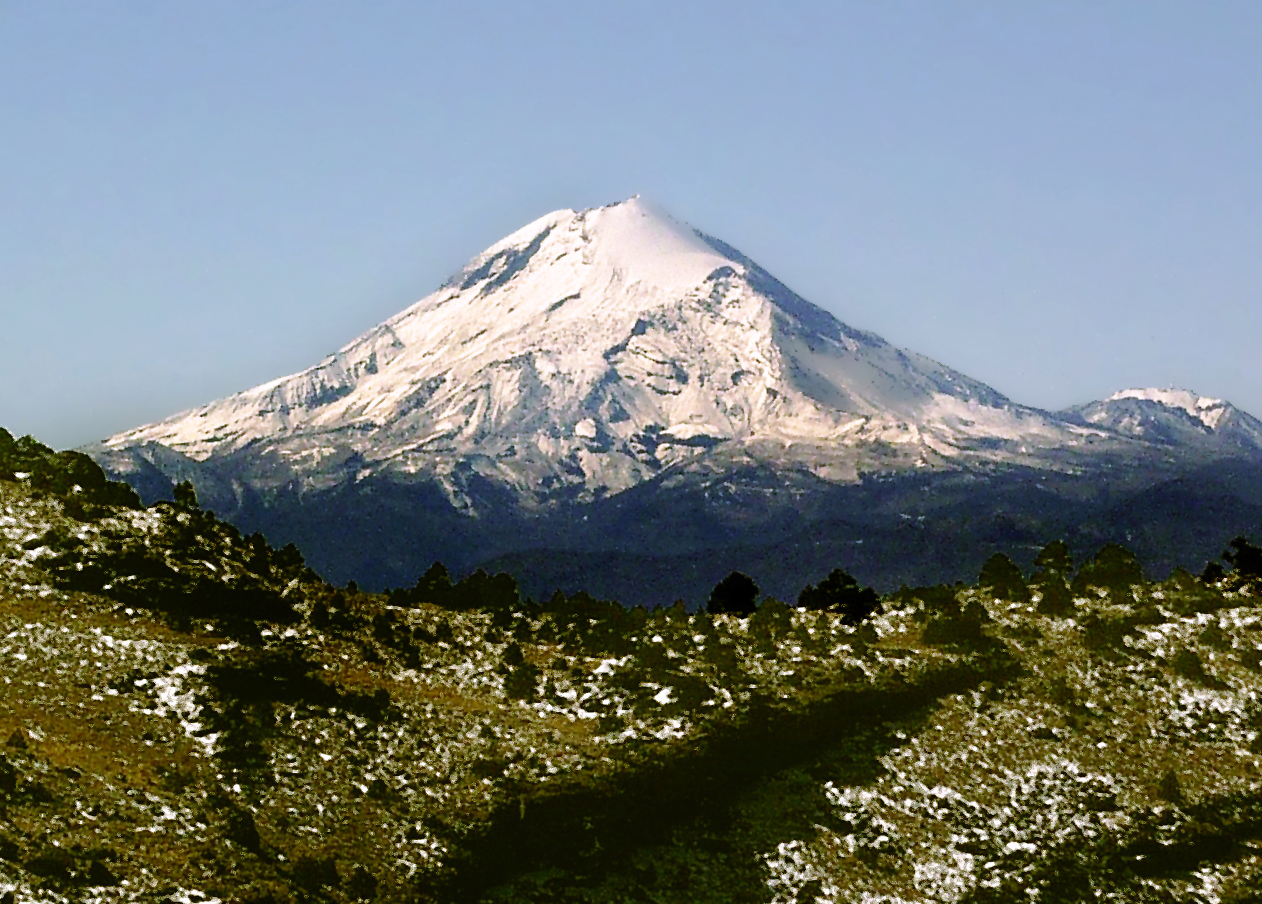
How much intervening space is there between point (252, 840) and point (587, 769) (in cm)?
1993

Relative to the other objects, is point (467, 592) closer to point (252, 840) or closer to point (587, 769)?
point (587, 769)

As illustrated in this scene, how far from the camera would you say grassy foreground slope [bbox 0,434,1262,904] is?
220ft

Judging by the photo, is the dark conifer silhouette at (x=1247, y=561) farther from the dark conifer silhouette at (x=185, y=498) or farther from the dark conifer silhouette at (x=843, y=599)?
the dark conifer silhouette at (x=185, y=498)

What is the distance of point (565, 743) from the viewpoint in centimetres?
8300

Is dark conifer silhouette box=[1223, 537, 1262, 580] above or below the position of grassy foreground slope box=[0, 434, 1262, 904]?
above

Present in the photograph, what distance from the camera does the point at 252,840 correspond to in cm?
6512

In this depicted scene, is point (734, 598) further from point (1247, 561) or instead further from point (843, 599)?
point (1247, 561)

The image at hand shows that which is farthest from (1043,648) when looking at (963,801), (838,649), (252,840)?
(252,840)

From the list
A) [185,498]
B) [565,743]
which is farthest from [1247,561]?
[185,498]

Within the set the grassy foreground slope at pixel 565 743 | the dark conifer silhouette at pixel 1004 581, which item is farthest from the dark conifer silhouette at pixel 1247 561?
the dark conifer silhouette at pixel 1004 581

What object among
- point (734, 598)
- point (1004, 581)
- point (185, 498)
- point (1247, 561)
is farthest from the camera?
point (1247, 561)

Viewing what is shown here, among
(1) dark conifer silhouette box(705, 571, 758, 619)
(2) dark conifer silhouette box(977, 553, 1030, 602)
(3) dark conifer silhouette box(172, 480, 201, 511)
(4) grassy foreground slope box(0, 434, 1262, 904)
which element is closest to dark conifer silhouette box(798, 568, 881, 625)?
(4) grassy foreground slope box(0, 434, 1262, 904)

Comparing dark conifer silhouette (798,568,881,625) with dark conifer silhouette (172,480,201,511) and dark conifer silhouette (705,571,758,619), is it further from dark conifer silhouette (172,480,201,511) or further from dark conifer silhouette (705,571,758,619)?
dark conifer silhouette (172,480,201,511)

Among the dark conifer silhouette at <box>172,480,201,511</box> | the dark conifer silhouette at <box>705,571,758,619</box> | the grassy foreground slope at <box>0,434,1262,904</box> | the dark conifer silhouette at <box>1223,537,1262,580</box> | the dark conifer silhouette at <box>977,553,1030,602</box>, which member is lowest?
the grassy foreground slope at <box>0,434,1262,904</box>
